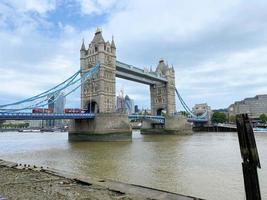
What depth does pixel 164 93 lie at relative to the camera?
244ft

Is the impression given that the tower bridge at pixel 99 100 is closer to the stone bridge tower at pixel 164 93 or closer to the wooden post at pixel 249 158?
the stone bridge tower at pixel 164 93

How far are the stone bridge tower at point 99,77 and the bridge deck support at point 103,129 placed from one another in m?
4.60

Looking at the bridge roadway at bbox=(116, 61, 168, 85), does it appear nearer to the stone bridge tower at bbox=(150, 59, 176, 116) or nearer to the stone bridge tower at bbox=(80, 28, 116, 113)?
the stone bridge tower at bbox=(150, 59, 176, 116)

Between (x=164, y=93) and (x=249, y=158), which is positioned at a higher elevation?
(x=164, y=93)

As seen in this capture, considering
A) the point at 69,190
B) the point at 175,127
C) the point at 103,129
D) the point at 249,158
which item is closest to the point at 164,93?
the point at 175,127

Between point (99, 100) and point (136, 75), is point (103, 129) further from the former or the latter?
point (136, 75)

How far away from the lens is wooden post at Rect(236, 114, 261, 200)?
198 inches

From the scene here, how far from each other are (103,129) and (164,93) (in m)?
35.9

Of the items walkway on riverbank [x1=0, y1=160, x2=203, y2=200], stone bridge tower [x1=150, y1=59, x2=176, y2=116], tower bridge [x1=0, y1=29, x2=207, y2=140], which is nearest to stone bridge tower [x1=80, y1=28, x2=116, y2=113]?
tower bridge [x1=0, y1=29, x2=207, y2=140]

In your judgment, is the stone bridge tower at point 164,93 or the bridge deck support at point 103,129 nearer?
the bridge deck support at point 103,129

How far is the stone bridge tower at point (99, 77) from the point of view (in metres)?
47.1

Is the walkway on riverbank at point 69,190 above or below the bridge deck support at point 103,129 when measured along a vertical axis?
below

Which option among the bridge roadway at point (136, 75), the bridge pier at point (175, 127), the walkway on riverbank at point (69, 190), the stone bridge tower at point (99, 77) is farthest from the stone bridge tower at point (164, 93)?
the walkway on riverbank at point (69, 190)

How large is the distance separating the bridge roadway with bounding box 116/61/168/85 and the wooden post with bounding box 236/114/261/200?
4841 cm
